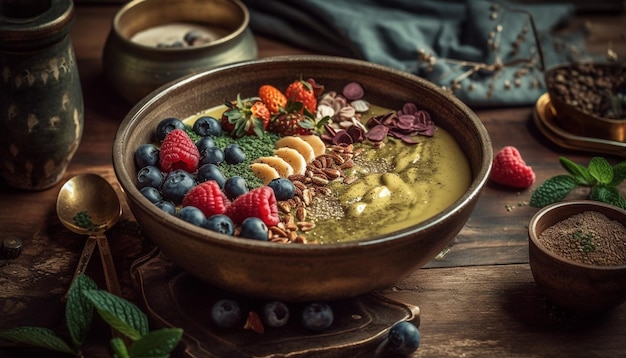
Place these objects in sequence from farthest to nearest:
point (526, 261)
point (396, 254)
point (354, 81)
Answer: point (354, 81) < point (526, 261) < point (396, 254)

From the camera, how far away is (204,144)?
70.1 inches

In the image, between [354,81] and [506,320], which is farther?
[354,81]

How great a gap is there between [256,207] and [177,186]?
192mm

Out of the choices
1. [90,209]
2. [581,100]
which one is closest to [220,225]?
[90,209]

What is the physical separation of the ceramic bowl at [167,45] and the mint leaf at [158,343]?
0.82 m

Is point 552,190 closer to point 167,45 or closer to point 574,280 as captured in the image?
point 574,280

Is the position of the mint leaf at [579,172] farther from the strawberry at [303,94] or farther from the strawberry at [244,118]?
the strawberry at [244,118]

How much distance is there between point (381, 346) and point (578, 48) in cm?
143

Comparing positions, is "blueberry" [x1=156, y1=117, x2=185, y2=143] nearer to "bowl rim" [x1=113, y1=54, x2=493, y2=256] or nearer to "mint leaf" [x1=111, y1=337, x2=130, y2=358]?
"bowl rim" [x1=113, y1=54, x2=493, y2=256]

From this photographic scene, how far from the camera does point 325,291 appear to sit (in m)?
1.47

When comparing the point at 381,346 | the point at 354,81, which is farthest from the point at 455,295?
the point at 354,81

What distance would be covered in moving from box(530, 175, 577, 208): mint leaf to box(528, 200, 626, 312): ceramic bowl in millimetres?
212

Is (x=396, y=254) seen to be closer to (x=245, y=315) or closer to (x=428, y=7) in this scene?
(x=245, y=315)

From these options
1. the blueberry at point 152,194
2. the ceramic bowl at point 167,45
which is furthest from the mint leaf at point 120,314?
the ceramic bowl at point 167,45
